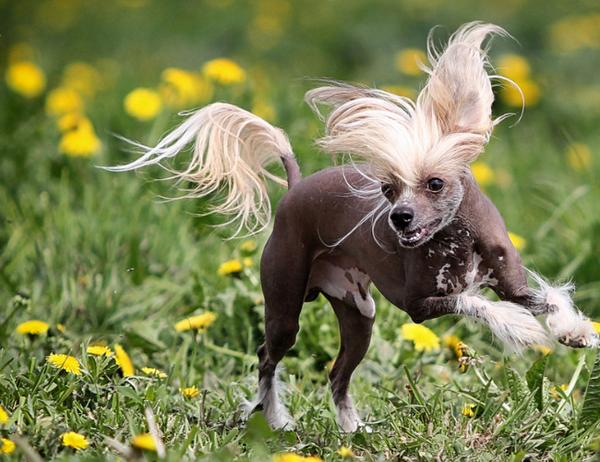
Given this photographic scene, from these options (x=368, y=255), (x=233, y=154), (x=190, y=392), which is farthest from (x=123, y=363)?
(x=368, y=255)

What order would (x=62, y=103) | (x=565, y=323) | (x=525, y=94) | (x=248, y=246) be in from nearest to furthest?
(x=565, y=323), (x=248, y=246), (x=62, y=103), (x=525, y=94)

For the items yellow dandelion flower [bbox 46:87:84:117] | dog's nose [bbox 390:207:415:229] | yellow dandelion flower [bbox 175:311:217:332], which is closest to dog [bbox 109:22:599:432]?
dog's nose [bbox 390:207:415:229]

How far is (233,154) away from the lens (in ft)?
12.1

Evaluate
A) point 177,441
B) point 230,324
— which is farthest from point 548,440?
point 230,324

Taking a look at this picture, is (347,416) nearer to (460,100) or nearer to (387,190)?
(387,190)

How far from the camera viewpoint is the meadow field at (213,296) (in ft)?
11.7

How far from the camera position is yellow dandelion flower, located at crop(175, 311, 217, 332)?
168 inches

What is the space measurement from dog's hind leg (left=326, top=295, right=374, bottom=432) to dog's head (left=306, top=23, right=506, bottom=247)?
0.58 meters

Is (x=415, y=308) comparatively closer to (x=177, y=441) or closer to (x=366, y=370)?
(x=177, y=441)

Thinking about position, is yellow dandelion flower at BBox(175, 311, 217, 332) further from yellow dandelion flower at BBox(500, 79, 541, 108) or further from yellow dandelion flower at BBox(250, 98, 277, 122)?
yellow dandelion flower at BBox(500, 79, 541, 108)

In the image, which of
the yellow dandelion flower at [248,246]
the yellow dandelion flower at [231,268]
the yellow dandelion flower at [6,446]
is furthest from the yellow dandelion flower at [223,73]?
the yellow dandelion flower at [6,446]

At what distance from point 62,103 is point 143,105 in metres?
0.78

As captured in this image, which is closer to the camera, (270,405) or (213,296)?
(270,405)

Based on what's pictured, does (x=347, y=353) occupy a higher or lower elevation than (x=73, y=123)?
higher
